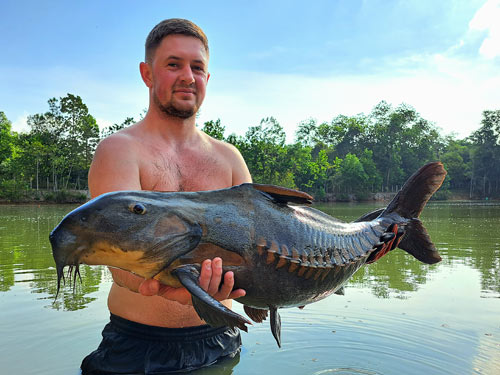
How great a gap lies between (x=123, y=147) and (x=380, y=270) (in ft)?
24.8

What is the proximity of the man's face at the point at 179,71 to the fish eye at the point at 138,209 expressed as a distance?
1.46 meters

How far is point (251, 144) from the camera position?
186ft

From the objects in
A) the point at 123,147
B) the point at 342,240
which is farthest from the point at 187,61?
the point at 342,240

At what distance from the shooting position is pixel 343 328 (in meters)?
5.11

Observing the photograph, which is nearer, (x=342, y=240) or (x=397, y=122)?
(x=342, y=240)

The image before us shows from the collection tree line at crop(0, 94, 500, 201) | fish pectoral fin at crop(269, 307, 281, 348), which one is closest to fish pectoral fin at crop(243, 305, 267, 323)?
fish pectoral fin at crop(269, 307, 281, 348)

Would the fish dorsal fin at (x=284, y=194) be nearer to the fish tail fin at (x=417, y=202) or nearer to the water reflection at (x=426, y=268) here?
the fish tail fin at (x=417, y=202)

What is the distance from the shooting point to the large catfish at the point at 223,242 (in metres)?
2.06

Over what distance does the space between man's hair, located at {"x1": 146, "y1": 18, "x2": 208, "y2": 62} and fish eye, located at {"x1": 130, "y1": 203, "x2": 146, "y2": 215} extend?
1707 millimetres

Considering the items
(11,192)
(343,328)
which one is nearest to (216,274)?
(343,328)

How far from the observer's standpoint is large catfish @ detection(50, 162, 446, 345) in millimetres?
2064

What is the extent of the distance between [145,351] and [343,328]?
8.64 ft

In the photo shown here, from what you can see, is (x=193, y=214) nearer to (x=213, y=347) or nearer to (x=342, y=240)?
(x=342, y=240)

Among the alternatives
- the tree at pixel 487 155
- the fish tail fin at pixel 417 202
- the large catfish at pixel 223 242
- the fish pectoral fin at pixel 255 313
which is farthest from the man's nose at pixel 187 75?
the tree at pixel 487 155
